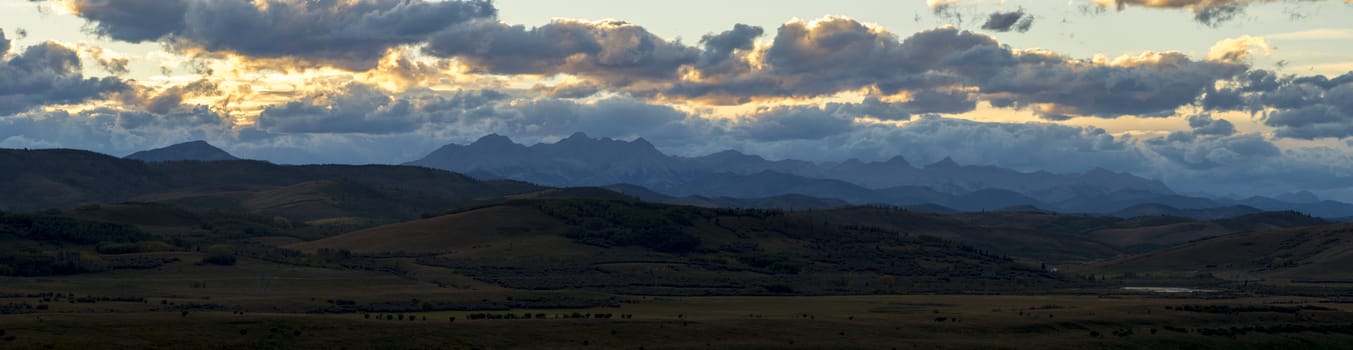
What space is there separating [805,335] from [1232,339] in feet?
172

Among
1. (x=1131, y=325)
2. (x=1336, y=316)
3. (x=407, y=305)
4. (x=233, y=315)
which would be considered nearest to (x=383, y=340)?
(x=233, y=315)

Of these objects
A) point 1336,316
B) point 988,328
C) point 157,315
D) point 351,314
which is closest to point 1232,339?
point 988,328

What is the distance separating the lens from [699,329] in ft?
489

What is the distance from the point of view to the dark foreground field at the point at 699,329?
129375 mm

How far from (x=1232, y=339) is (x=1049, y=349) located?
28426 mm

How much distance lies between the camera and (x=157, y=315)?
488 feet

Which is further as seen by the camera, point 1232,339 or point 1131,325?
point 1131,325

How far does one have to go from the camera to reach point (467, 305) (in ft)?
655

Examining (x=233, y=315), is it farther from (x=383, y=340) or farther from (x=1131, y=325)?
(x=1131, y=325)

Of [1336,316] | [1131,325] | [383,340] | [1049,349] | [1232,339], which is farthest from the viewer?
[1336,316]

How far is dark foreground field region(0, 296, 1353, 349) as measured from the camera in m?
129

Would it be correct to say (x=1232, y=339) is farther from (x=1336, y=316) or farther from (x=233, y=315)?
(x=233, y=315)

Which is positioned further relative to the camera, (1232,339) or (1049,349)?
(1232,339)

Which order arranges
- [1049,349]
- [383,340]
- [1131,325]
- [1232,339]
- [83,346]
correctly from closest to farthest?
[83,346] → [383,340] → [1049,349] → [1232,339] → [1131,325]
